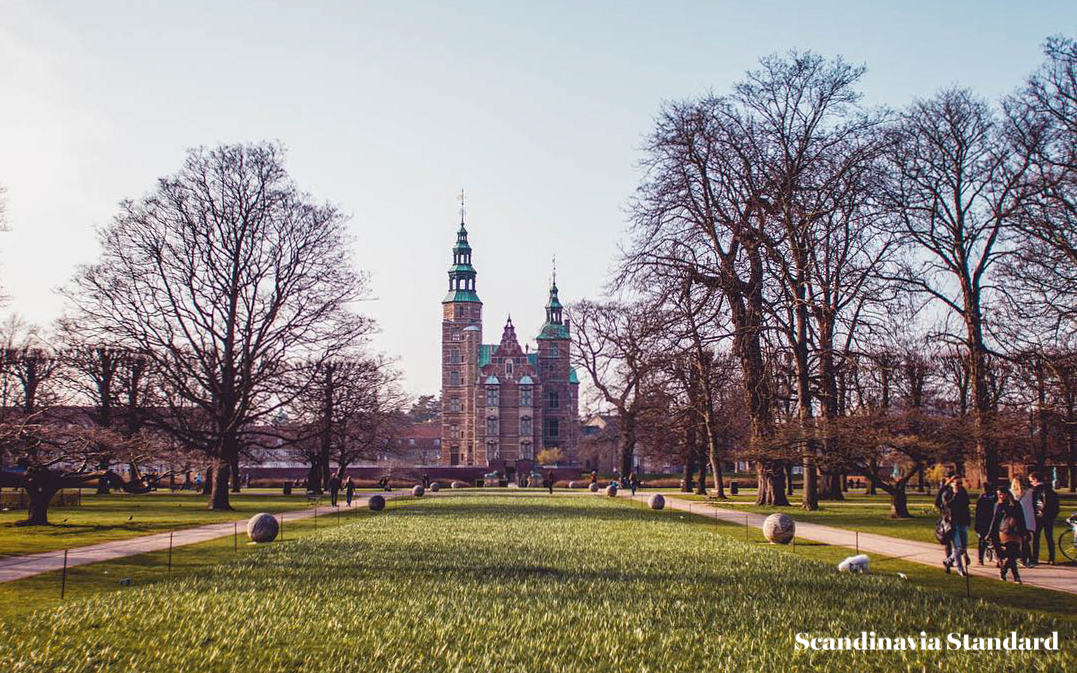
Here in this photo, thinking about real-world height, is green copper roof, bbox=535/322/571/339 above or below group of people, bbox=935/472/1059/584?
above

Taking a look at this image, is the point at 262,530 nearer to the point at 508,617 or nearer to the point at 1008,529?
the point at 508,617

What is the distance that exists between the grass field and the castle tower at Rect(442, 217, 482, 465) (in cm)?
10909

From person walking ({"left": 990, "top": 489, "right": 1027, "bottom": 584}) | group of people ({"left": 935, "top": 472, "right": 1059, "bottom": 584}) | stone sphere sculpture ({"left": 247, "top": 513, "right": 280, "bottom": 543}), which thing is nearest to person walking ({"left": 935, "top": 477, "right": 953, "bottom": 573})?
group of people ({"left": 935, "top": 472, "right": 1059, "bottom": 584})

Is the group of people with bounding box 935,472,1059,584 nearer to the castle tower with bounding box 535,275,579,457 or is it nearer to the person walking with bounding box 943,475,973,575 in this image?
the person walking with bounding box 943,475,973,575

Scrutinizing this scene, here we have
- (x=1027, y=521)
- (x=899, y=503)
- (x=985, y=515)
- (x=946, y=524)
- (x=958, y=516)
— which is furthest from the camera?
(x=899, y=503)

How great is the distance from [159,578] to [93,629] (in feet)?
17.4

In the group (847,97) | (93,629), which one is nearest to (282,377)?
(847,97)

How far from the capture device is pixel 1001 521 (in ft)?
58.1

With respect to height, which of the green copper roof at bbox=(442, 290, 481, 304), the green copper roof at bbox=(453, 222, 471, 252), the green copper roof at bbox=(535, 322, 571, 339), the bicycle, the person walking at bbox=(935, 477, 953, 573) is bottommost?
the bicycle

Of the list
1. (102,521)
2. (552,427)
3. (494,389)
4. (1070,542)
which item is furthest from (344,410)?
(552,427)

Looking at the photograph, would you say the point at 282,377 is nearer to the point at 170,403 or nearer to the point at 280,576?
the point at 170,403

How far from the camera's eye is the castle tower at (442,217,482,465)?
427 feet

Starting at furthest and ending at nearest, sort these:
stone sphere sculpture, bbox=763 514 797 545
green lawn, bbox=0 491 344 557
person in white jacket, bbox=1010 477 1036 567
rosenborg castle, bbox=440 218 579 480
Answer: rosenborg castle, bbox=440 218 579 480 < green lawn, bbox=0 491 344 557 < stone sphere sculpture, bbox=763 514 797 545 < person in white jacket, bbox=1010 477 1036 567

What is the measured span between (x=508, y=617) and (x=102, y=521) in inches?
983
